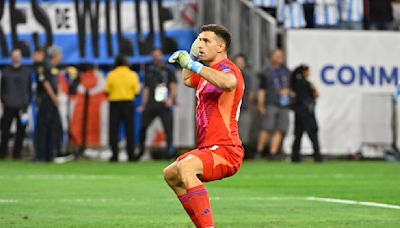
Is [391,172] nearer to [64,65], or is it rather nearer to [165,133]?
[165,133]

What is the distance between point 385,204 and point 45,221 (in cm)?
451

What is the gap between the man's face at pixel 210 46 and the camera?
10.2 m

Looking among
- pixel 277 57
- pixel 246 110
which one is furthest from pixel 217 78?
pixel 246 110

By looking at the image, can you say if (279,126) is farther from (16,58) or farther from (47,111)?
(16,58)

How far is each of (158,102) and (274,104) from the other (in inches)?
106

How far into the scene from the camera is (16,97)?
1046 inches

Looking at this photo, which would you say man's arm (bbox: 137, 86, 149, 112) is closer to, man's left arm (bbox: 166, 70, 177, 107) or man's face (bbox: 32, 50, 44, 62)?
man's left arm (bbox: 166, 70, 177, 107)

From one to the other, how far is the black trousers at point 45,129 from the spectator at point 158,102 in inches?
80.9

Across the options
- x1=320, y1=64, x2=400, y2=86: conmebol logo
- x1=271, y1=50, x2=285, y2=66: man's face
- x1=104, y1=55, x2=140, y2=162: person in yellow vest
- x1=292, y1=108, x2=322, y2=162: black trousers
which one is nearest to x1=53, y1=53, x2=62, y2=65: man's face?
x1=104, y1=55, x2=140, y2=162: person in yellow vest

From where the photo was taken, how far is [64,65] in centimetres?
2750

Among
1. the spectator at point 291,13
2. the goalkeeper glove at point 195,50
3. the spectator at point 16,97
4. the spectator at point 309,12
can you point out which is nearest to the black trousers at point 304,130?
the spectator at point 291,13

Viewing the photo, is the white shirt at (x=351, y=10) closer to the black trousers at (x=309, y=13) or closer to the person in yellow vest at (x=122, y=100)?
the black trousers at (x=309, y=13)

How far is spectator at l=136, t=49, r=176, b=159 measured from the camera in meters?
26.8

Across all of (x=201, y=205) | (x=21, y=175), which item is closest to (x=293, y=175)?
(x=21, y=175)
